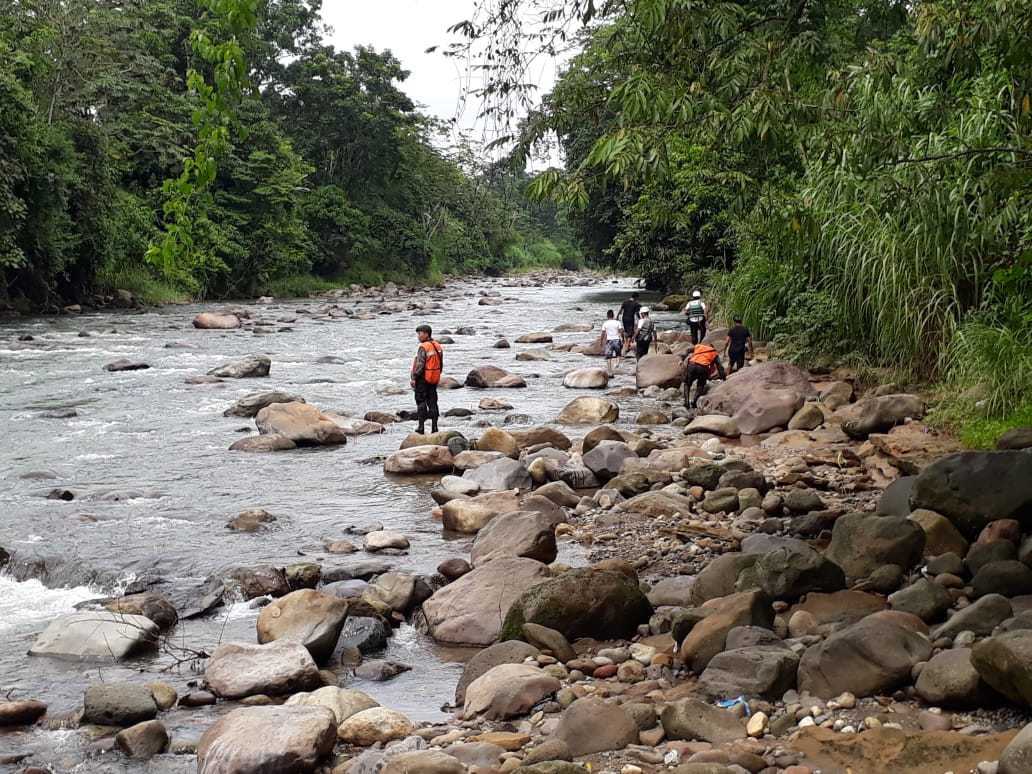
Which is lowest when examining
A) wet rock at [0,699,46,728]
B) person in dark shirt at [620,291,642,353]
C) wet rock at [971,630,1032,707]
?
wet rock at [0,699,46,728]

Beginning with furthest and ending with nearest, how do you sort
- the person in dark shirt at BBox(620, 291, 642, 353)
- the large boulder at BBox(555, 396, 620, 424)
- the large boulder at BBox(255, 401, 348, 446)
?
the person in dark shirt at BBox(620, 291, 642, 353)
the large boulder at BBox(555, 396, 620, 424)
the large boulder at BBox(255, 401, 348, 446)

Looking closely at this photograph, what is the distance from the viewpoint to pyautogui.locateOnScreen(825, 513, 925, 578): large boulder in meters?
6.14

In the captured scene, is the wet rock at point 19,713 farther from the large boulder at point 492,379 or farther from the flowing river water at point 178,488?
the large boulder at point 492,379

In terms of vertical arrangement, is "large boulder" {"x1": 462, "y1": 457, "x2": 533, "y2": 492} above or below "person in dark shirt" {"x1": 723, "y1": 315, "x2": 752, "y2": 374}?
below

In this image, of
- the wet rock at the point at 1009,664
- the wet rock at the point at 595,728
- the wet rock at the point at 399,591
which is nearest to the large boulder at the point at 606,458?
the wet rock at the point at 399,591

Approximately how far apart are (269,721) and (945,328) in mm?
10145

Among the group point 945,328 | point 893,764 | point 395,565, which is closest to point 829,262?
point 945,328

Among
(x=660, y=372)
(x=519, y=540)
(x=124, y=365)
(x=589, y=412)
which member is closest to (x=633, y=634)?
(x=519, y=540)

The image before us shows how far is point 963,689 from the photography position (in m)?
4.11

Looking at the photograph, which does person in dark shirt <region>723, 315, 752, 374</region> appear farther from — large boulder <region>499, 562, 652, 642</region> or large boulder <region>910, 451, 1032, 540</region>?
large boulder <region>499, 562, 652, 642</region>

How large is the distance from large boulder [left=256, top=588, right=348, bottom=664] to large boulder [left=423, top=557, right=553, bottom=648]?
24.5 inches

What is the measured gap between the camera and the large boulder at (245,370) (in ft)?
62.2

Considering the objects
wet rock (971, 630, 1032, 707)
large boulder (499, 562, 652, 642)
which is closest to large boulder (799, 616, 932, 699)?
wet rock (971, 630, 1032, 707)

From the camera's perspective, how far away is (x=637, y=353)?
20094mm
